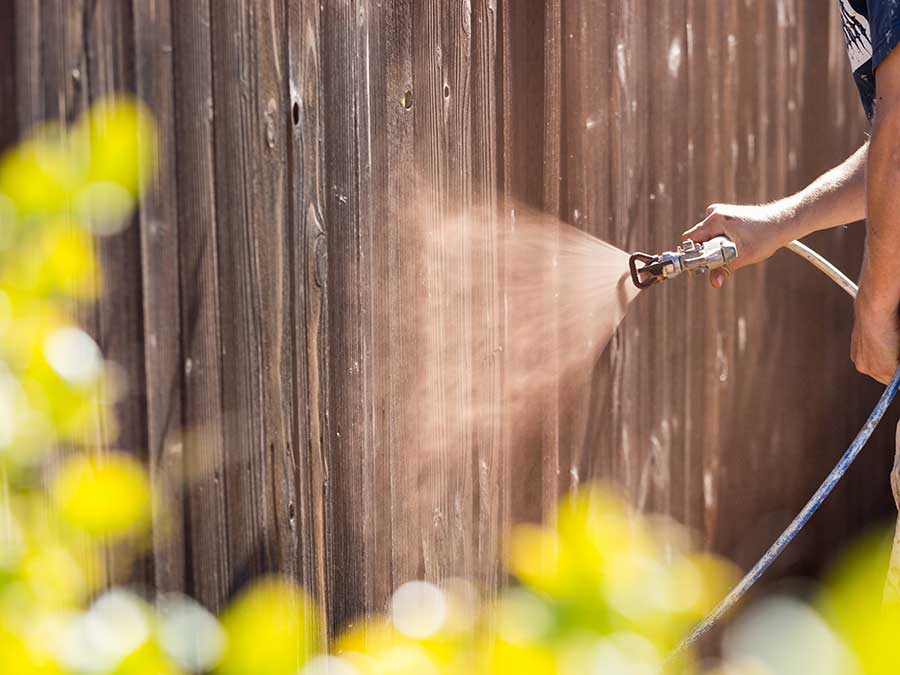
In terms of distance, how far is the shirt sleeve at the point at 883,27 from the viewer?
1570 millimetres

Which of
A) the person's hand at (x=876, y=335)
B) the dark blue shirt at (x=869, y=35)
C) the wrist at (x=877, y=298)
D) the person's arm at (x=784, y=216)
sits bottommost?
the person's hand at (x=876, y=335)

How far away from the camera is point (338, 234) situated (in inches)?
71.9

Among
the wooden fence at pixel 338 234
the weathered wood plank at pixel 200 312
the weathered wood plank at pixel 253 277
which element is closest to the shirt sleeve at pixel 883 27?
the wooden fence at pixel 338 234

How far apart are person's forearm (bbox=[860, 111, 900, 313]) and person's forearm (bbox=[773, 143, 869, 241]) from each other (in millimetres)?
367

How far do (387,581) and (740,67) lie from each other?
2.11 metres

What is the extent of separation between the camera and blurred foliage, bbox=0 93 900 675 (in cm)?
43

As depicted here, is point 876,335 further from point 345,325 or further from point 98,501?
point 98,501

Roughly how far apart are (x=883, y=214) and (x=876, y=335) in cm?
25

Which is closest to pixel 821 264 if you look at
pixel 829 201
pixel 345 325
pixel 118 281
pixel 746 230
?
pixel 829 201

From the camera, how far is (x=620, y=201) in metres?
2.57

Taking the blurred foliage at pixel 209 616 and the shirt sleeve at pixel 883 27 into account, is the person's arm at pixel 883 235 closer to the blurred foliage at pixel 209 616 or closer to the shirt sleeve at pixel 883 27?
the shirt sleeve at pixel 883 27

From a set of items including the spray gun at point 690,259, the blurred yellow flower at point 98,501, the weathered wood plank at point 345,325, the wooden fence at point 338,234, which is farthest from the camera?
the spray gun at point 690,259

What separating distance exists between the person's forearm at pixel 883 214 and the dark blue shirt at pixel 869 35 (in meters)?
0.11

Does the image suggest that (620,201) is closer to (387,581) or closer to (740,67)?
(740,67)
